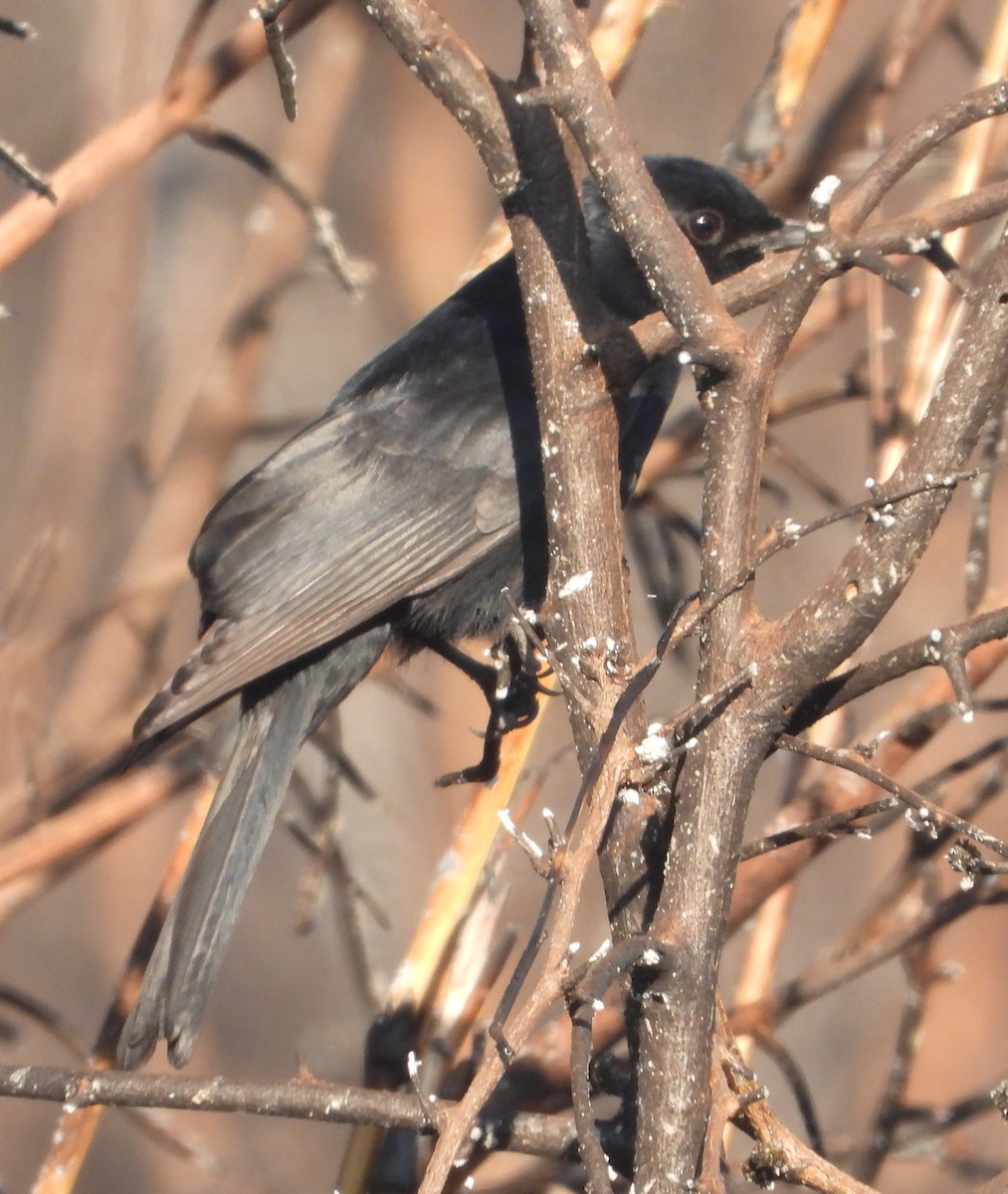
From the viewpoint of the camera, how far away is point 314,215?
10.4 feet

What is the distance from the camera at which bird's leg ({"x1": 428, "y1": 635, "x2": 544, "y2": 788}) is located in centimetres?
292

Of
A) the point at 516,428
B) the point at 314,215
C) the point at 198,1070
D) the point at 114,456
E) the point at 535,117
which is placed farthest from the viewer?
the point at 198,1070

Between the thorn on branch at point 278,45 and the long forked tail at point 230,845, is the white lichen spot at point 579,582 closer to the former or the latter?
the thorn on branch at point 278,45

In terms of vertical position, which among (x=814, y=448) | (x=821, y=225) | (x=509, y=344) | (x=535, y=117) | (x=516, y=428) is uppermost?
(x=814, y=448)

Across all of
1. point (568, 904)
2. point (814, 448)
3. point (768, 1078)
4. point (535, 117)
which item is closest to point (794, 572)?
point (814, 448)

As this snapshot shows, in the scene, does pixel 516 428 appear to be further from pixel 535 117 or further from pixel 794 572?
pixel 794 572

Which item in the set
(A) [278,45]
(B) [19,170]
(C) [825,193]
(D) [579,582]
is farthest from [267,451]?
(C) [825,193]

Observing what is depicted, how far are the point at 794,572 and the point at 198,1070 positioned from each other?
3769 mm

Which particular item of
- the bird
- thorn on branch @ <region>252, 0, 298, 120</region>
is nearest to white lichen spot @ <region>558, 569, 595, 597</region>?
thorn on branch @ <region>252, 0, 298, 120</region>

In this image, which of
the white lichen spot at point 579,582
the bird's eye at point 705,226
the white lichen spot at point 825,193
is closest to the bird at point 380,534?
the bird's eye at point 705,226

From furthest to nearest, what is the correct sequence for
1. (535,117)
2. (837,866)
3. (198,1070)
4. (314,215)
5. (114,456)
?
(837,866), (198,1070), (114,456), (314,215), (535,117)

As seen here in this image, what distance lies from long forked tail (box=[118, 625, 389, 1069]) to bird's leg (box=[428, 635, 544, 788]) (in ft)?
0.97

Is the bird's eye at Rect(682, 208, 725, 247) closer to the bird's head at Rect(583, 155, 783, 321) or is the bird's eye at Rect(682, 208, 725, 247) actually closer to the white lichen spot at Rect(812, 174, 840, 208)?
the bird's head at Rect(583, 155, 783, 321)

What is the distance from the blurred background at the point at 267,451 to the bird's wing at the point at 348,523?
992mm
